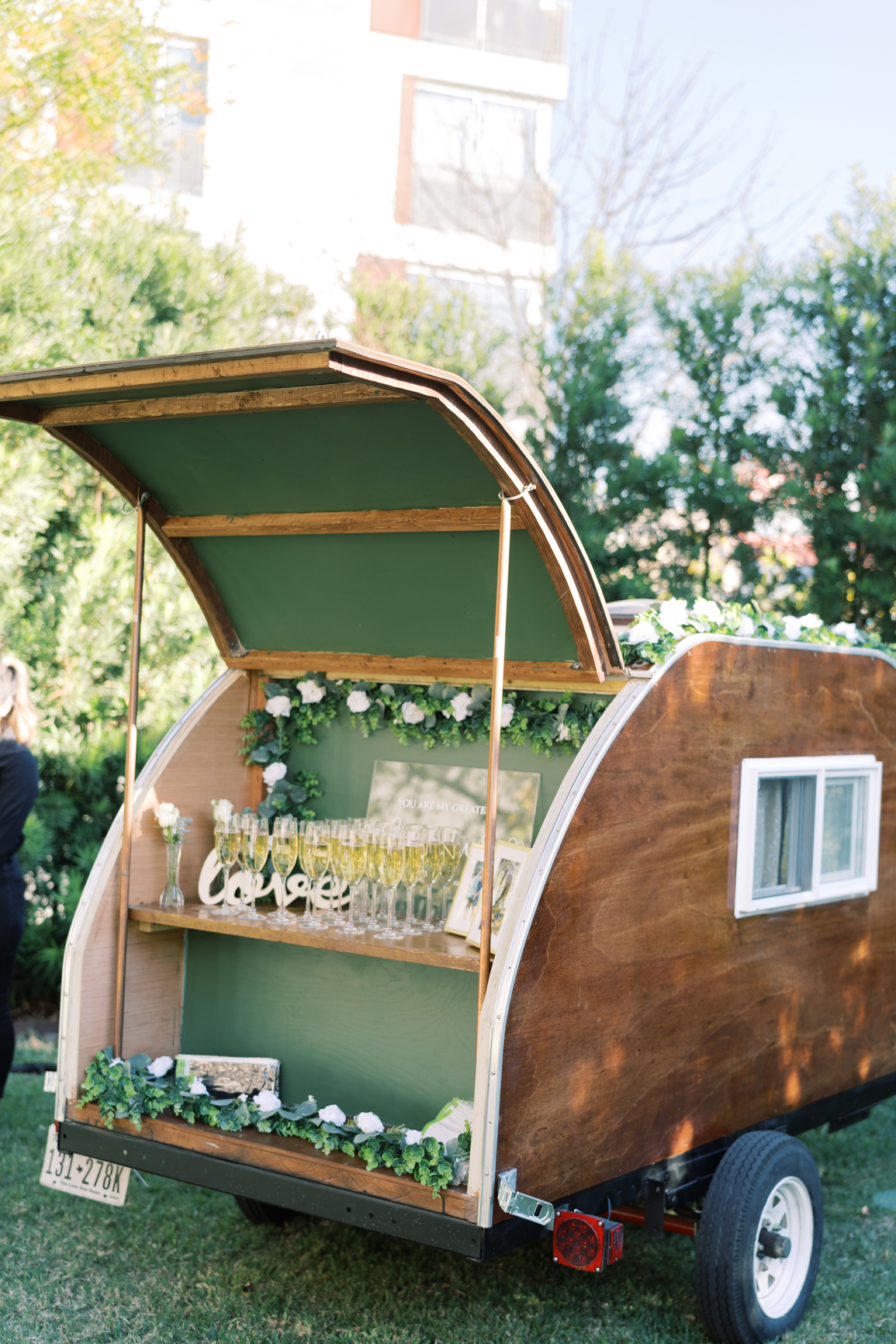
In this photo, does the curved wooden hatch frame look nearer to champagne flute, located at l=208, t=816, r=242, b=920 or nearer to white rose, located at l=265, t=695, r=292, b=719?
white rose, located at l=265, t=695, r=292, b=719

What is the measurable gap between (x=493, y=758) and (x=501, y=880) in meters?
0.68

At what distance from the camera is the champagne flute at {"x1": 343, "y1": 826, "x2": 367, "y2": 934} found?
11.6 ft

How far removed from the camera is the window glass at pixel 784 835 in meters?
3.79

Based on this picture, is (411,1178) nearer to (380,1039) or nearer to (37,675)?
(380,1039)

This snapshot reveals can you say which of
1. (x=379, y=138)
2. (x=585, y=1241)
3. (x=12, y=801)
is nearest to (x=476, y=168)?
(x=379, y=138)

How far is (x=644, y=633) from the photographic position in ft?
10.9

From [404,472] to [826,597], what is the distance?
4599 mm

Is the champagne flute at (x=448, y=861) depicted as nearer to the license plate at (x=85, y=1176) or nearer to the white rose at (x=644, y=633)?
the white rose at (x=644, y=633)

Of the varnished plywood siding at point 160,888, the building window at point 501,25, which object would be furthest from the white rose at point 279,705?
the building window at point 501,25

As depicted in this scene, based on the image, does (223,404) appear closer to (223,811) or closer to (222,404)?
(222,404)

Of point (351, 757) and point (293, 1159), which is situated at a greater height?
point (351, 757)

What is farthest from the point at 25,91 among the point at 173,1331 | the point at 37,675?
the point at 173,1331

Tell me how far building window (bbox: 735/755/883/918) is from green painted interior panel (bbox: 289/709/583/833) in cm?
84

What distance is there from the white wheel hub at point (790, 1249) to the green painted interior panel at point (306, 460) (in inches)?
86.2
